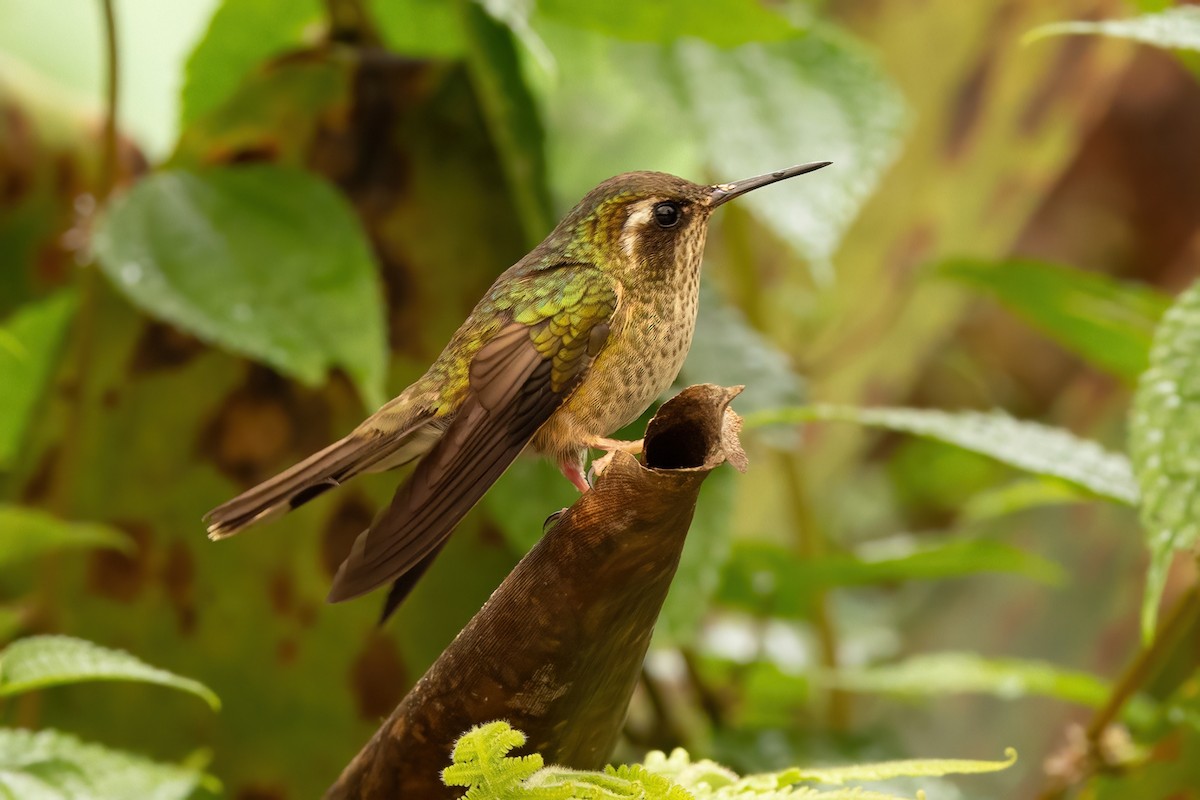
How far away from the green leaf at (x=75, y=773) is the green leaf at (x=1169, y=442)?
0.68 m

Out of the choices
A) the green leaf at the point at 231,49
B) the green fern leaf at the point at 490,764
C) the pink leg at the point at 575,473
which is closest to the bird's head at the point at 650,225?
the pink leg at the point at 575,473

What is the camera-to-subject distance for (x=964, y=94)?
7.68ft

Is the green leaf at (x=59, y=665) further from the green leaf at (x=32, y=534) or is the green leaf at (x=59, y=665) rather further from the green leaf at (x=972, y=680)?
the green leaf at (x=972, y=680)

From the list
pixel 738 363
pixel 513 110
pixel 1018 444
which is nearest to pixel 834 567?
pixel 738 363

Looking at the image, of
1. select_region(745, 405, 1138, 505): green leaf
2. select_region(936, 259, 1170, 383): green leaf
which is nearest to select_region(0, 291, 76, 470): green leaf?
select_region(745, 405, 1138, 505): green leaf

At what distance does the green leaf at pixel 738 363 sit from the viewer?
1275 mm

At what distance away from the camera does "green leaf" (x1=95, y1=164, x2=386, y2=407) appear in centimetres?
111

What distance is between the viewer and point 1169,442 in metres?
0.80

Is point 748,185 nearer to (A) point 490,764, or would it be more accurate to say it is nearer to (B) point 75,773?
(A) point 490,764

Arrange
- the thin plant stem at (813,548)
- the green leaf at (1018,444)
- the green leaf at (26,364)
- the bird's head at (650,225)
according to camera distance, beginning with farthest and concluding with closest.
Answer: the thin plant stem at (813,548), the green leaf at (26,364), the green leaf at (1018,444), the bird's head at (650,225)

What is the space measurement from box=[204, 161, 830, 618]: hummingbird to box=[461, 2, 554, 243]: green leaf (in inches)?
20.5

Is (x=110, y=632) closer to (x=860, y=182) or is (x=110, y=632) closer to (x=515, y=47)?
(x=515, y=47)

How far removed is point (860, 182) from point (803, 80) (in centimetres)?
20

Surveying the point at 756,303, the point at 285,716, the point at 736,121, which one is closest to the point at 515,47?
the point at 736,121
